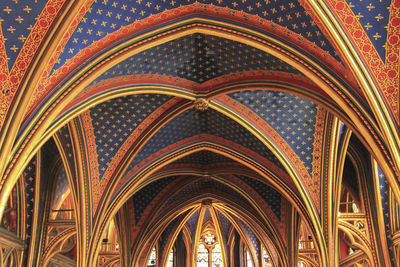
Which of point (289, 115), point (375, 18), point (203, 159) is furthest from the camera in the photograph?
point (203, 159)

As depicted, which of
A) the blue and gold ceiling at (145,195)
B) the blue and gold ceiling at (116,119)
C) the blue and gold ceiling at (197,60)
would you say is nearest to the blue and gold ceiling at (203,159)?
the blue and gold ceiling at (145,195)

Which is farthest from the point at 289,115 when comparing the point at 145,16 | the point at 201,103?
the point at 145,16

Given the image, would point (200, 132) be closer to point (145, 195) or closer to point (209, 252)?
point (145, 195)

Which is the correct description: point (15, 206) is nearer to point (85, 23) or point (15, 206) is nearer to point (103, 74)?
point (103, 74)

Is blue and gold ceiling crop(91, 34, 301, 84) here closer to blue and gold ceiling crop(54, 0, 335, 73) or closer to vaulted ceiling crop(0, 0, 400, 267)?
vaulted ceiling crop(0, 0, 400, 267)

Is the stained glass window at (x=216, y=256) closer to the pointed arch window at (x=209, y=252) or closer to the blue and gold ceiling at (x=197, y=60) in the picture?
the pointed arch window at (x=209, y=252)

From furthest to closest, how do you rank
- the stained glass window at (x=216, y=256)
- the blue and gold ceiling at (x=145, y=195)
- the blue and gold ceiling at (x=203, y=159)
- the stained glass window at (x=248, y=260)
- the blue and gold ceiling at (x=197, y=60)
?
the stained glass window at (x=216, y=256) < the stained glass window at (x=248, y=260) < the blue and gold ceiling at (x=145, y=195) < the blue and gold ceiling at (x=203, y=159) < the blue and gold ceiling at (x=197, y=60)

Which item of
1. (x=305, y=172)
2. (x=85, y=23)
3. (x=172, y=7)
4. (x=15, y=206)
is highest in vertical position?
(x=172, y=7)

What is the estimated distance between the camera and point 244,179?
19469 millimetres

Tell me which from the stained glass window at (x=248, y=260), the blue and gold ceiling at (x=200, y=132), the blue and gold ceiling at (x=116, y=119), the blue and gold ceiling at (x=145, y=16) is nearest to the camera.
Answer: the blue and gold ceiling at (x=145, y=16)

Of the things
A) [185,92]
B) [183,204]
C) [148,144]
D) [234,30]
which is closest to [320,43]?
[234,30]

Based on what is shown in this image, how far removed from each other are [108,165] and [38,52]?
6000 millimetres

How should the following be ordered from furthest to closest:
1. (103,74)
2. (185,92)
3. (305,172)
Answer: (305,172), (185,92), (103,74)

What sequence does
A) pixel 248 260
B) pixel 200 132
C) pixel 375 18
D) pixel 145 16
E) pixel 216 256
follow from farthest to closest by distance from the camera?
pixel 216 256
pixel 248 260
pixel 200 132
pixel 145 16
pixel 375 18
